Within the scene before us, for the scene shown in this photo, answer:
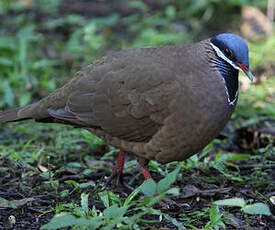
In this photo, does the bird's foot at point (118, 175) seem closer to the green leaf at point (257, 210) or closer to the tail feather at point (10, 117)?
the tail feather at point (10, 117)

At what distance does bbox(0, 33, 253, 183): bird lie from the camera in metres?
3.46

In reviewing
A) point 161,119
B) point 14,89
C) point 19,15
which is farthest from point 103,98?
point 19,15

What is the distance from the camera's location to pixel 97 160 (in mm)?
4570

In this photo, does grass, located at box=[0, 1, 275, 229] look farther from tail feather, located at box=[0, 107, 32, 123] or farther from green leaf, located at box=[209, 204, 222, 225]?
tail feather, located at box=[0, 107, 32, 123]

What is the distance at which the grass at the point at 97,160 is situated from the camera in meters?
3.13

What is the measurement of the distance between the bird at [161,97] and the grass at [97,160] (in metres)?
0.42

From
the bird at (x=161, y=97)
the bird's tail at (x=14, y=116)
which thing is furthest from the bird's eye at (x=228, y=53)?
the bird's tail at (x=14, y=116)

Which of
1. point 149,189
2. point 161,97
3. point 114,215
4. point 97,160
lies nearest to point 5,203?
point 114,215

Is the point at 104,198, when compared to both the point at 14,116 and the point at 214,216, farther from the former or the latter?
the point at 14,116

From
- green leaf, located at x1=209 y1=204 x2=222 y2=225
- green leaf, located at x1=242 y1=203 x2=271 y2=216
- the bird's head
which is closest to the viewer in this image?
green leaf, located at x1=242 y1=203 x2=271 y2=216

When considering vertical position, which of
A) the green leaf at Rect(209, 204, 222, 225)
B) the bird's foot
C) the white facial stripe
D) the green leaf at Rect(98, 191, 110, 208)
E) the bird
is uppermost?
the white facial stripe

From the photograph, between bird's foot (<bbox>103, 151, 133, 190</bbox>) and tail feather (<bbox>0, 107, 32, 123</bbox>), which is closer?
bird's foot (<bbox>103, 151, 133, 190</bbox>)

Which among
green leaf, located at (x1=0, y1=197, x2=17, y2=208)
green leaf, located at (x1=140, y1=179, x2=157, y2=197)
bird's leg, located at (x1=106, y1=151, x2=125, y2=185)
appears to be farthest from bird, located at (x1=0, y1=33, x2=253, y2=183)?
green leaf, located at (x1=0, y1=197, x2=17, y2=208)

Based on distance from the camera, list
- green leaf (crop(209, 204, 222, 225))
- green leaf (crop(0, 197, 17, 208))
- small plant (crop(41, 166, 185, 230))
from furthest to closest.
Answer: green leaf (crop(0, 197, 17, 208)) → green leaf (crop(209, 204, 222, 225)) → small plant (crop(41, 166, 185, 230))
